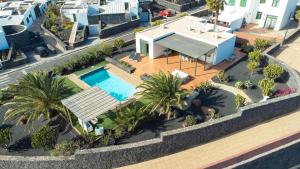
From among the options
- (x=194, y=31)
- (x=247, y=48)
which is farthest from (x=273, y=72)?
(x=194, y=31)

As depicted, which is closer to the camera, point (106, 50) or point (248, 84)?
point (248, 84)

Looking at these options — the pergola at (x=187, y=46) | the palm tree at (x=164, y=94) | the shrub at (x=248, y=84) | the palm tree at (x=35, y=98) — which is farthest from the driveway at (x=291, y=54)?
the palm tree at (x=35, y=98)

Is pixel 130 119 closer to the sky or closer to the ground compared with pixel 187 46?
closer to the ground

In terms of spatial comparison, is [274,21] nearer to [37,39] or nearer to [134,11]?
[134,11]

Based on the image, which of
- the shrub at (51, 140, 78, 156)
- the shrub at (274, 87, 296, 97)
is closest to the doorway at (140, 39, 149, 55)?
the shrub at (274, 87, 296, 97)

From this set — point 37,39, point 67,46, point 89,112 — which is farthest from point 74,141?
point 37,39

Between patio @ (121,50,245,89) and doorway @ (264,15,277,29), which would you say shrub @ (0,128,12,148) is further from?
doorway @ (264,15,277,29)

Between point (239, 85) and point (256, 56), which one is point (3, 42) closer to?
point (239, 85)

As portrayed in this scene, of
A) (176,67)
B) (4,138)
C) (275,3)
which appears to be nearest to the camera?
(4,138)
